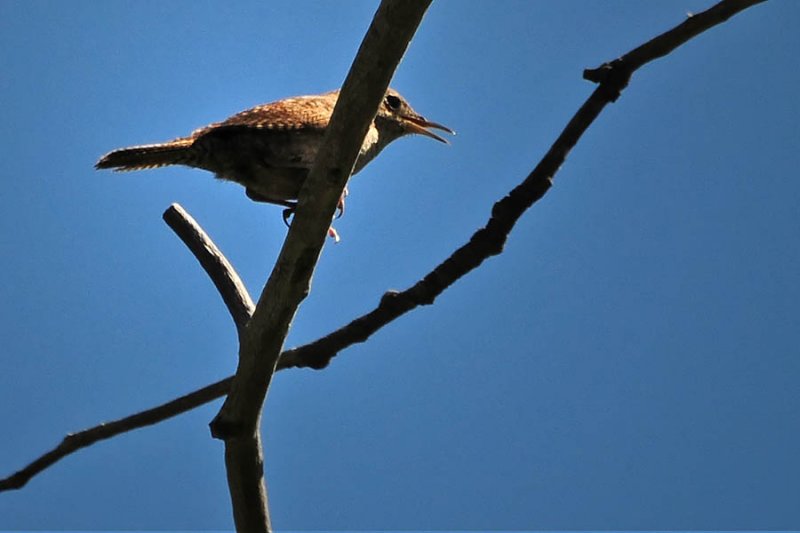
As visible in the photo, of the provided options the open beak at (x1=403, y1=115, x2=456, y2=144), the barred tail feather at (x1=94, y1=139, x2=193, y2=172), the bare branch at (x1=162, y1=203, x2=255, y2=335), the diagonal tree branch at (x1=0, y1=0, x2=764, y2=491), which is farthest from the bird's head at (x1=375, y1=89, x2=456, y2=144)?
the diagonal tree branch at (x1=0, y1=0, x2=764, y2=491)

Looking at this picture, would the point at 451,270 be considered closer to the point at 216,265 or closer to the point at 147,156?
the point at 216,265

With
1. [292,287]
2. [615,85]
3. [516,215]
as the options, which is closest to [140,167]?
[292,287]

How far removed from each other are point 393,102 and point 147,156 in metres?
1.99

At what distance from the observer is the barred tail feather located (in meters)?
5.04

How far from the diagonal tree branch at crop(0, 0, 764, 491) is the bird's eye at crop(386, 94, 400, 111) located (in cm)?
293

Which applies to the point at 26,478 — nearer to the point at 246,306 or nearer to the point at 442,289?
the point at 246,306

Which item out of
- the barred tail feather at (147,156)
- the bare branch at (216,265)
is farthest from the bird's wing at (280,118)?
the bare branch at (216,265)

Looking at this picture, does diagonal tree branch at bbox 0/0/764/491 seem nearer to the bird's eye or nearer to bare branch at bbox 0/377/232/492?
bare branch at bbox 0/377/232/492

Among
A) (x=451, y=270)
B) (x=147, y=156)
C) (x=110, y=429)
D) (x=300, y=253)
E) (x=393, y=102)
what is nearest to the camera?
(x=300, y=253)

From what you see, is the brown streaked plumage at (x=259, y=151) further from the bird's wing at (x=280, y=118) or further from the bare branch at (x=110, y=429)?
the bare branch at (x=110, y=429)

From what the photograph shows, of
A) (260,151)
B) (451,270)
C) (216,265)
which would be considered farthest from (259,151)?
(451,270)

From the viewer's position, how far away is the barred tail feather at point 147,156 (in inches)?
198

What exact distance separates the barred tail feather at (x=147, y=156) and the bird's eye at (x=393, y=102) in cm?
165

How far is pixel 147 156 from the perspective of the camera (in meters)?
5.20
